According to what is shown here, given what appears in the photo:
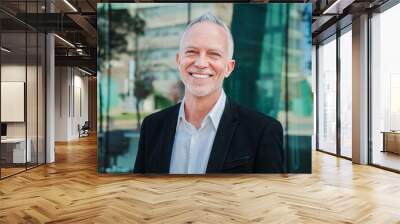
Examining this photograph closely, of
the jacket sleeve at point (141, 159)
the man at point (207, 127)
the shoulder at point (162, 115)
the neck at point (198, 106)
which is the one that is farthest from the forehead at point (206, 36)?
the jacket sleeve at point (141, 159)

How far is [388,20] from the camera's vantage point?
779cm

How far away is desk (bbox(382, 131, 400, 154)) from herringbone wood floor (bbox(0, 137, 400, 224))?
0.60m

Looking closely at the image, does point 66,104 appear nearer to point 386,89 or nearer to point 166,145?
point 166,145

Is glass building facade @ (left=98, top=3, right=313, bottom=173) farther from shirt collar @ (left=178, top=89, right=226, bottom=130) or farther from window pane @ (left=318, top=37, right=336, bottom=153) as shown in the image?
window pane @ (left=318, top=37, right=336, bottom=153)

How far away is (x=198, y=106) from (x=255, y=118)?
0.98 m

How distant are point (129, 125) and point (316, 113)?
7.20 m

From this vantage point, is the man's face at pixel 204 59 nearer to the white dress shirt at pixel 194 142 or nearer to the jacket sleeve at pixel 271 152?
the white dress shirt at pixel 194 142

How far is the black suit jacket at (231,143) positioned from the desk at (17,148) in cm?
239

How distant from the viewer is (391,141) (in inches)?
303

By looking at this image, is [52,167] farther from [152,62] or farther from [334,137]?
[334,137]

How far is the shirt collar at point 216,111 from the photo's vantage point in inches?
251

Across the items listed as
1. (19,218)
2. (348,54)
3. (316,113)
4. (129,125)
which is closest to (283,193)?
(129,125)

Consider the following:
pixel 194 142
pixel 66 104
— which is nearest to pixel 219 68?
pixel 194 142

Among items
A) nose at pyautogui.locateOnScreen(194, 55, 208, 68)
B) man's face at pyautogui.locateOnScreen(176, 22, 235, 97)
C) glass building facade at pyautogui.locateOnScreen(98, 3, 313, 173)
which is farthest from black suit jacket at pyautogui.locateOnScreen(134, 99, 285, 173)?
nose at pyautogui.locateOnScreen(194, 55, 208, 68)
